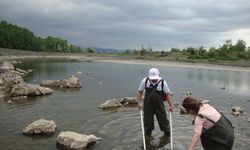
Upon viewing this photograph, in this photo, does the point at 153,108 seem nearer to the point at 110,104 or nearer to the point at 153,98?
the point at 153,98

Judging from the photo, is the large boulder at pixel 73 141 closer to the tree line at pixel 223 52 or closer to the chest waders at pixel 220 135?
the chest waders at pixel 220 135

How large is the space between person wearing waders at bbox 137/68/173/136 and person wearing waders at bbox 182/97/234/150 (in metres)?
4.45

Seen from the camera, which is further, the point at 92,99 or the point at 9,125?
the point at 92,99

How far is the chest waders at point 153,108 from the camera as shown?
12.6 metres

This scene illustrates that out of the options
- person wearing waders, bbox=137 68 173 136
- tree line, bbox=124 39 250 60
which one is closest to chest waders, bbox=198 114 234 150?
person wearing waders, bbox=137 68 173 136

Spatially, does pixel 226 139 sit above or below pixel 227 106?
above

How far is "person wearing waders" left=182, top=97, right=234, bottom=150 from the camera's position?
7376 millimetres

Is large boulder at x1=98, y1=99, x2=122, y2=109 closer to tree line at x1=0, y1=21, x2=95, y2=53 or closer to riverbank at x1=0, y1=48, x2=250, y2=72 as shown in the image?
riverbank at x1=0, y1=48, x2=250, y2=72

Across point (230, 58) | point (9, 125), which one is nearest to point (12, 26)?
point (230, 58)

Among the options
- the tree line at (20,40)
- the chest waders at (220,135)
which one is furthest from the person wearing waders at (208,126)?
the tree line at (20,40)

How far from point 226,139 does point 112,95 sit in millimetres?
18480

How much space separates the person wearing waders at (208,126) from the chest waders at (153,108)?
4.61 meters

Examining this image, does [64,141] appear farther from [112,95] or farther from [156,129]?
[112,95]

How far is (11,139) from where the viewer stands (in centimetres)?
1277
